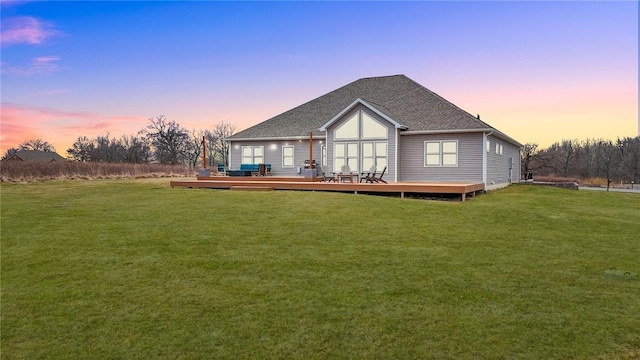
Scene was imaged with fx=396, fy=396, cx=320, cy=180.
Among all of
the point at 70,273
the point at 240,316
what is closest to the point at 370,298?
the point at 240,316

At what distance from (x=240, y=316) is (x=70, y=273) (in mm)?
3511

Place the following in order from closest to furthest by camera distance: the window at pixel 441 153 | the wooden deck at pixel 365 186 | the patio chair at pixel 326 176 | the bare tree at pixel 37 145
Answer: the wooden deck at pixel 365 186
the window at pixel 441 153
the patio chair at pixel 326 176
the bare tree at pixel 37 145

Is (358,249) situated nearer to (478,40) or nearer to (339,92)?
(478,40)

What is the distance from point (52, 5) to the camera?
1775 centimetres

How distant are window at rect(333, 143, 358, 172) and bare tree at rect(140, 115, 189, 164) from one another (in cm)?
5195

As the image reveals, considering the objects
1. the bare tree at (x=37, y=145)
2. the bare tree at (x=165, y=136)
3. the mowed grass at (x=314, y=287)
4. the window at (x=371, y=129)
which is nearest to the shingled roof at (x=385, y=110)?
the window at (x=371, y=129)

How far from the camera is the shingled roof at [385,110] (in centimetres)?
2080

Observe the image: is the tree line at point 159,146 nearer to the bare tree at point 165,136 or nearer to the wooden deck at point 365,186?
the bare tree at point 165,136

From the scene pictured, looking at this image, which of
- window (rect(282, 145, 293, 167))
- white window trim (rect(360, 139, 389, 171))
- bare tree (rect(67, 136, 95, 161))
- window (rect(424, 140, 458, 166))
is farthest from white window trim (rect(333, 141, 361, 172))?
bare tree (rect(67, 136, 95, 161))

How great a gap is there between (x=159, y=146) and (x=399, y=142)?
56.9 metres

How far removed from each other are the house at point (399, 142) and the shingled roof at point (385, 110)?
6 cm

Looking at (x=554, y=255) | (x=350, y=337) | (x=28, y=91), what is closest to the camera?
(x=350, y=337)

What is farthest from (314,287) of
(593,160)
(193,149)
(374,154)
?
(593,160)

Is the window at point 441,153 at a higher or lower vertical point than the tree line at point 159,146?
lower
